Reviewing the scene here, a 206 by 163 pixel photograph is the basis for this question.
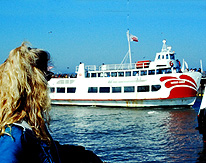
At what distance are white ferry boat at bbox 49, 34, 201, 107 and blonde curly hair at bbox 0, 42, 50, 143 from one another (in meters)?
25.7

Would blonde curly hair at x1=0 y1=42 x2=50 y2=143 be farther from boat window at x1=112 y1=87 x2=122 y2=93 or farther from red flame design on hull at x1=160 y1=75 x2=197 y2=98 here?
boat window at x1=112 y1=87 x2=122 y2=93

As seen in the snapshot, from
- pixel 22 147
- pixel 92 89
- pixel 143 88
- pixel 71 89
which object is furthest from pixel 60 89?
pixel 22 147

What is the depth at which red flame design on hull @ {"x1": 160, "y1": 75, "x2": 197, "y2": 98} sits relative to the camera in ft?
86.7

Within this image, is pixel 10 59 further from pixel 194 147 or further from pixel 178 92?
pixel 178 92

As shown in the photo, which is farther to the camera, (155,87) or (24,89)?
(155,87)

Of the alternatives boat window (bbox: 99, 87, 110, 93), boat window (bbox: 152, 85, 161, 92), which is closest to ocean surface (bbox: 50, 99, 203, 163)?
boat window (bbox: 152, 85, 161, 92)

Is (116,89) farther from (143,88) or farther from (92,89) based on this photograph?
(143,88)

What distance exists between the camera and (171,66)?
2920 cm

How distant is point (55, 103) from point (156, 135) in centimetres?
1934

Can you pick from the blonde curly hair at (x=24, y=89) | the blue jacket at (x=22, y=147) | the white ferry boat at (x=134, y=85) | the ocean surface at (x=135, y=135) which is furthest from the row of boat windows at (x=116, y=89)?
the blue jacket at (x=22, y=147)

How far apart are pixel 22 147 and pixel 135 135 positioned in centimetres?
1565

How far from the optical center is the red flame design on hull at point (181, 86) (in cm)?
2642

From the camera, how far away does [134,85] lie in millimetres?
28469

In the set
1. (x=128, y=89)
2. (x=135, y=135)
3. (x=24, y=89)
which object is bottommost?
(x=135, y=135)
